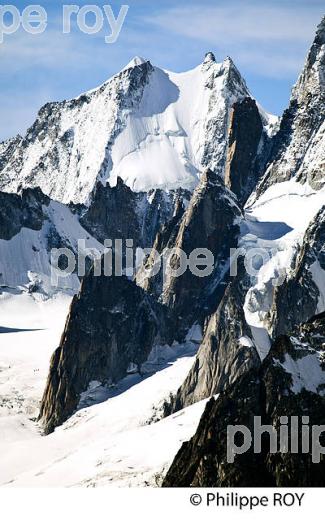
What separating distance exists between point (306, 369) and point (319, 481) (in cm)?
1308

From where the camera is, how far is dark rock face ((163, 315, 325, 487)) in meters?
152

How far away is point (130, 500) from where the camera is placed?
148375 millimetres

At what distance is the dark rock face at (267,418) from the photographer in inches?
5994

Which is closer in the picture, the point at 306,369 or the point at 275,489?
the point at 275,489

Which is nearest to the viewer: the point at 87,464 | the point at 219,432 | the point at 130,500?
the point at 130,500

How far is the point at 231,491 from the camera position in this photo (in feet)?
489

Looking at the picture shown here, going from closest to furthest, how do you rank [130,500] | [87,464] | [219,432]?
[130,500] → [219,432] → [87,464]

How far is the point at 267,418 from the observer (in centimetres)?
15788

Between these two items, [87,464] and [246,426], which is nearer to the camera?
[246,426]

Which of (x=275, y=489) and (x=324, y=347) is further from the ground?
(x=324, y=347)

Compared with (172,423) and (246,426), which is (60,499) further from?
(172,423)

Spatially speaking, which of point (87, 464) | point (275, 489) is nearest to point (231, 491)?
point (275, 489)

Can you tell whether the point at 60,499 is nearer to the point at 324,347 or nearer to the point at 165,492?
the point at 165,492

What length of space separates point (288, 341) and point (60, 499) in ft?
87.8
